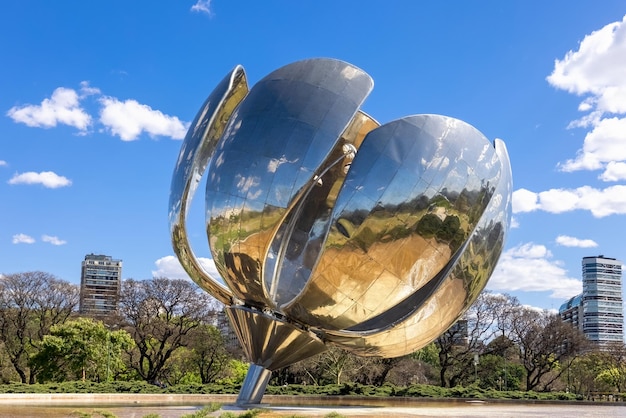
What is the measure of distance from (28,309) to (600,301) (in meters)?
150

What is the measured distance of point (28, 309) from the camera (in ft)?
149

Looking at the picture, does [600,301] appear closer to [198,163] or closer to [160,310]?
[160,310]

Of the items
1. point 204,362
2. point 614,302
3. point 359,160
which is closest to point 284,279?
point 359,160

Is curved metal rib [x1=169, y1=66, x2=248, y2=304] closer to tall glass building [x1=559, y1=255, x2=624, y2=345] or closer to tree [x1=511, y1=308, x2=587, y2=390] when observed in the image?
tree [x1=511, y1=308, x2=587, y2=390]

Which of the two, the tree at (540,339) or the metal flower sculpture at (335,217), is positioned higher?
the metal flower sculpture at (335,217)

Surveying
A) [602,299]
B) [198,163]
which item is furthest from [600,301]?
[198,163]

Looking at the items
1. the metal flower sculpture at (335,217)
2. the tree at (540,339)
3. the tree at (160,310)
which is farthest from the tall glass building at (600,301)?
the metal flower sculpture at (335,217)

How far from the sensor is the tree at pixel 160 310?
44750mm

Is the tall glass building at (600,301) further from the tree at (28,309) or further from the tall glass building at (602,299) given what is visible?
the tree at (28,309)

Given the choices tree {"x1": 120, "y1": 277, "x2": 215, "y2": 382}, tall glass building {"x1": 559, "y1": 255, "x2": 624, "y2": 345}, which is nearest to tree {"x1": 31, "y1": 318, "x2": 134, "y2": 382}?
tree {"x1": 120, "y1": 277, "x2": 215, "y2": 382}

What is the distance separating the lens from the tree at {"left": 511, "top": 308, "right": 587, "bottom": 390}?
4922 centimetres

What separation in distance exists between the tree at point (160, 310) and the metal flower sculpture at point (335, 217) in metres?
30.9

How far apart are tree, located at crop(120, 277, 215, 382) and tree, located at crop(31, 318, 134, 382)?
1.47 meters

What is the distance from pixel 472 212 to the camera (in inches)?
528
